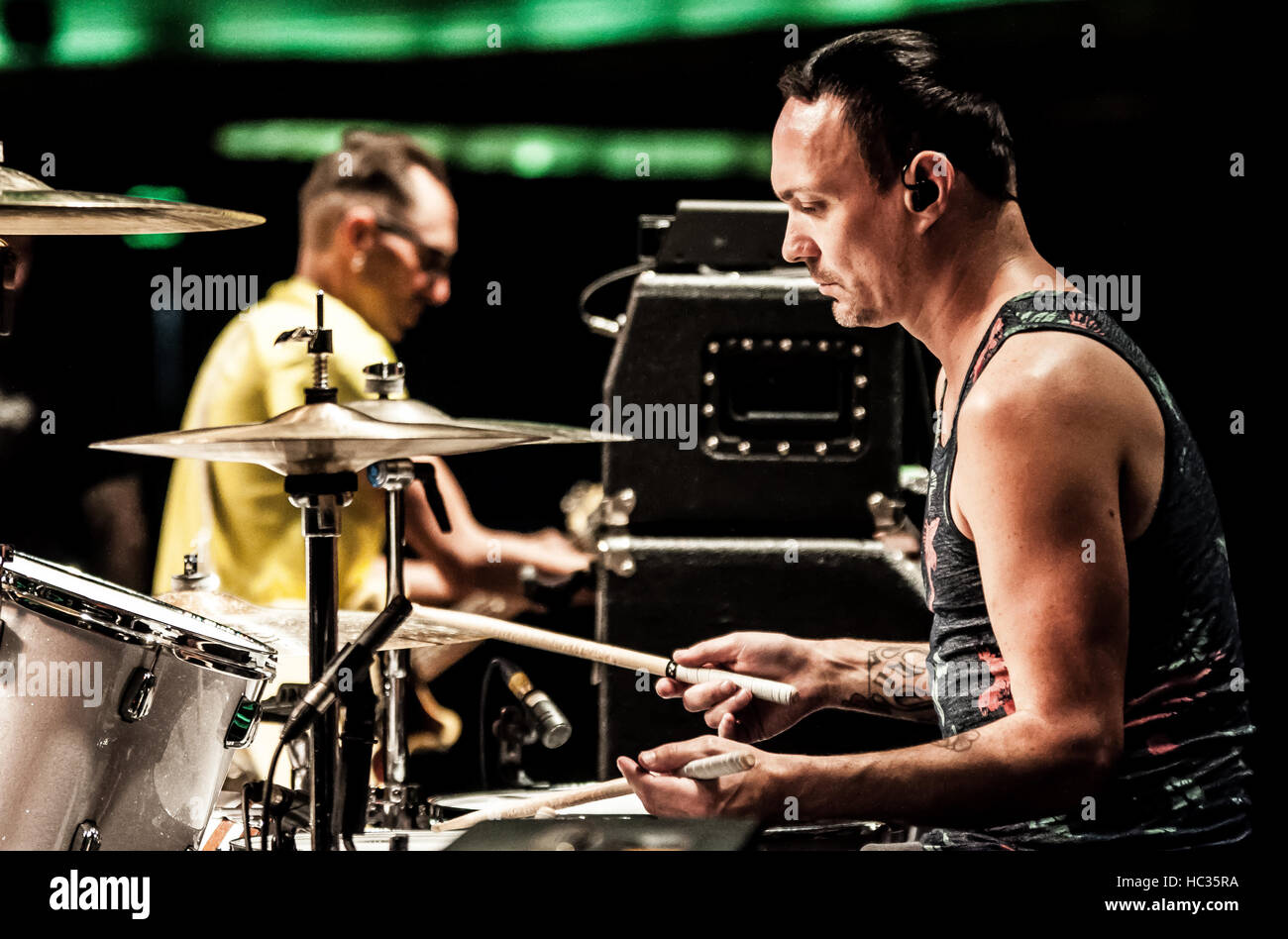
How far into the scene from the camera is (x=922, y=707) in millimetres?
2014

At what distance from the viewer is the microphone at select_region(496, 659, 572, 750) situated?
79.4 inches

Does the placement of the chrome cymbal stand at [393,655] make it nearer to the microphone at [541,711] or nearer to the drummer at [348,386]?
the microphone at [541,711]

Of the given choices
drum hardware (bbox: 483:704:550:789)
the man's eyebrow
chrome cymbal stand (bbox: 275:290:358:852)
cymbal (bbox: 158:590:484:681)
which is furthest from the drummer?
the man's eyebrow

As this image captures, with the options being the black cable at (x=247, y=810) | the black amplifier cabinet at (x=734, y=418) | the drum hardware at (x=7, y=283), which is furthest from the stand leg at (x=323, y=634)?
the black amplifier cabinet at (x=734, y=418)

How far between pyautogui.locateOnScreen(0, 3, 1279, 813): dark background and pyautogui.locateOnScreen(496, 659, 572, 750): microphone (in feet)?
4.14

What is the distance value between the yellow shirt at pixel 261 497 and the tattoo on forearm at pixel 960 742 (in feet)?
6.03

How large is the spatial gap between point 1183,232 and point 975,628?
1544 mm

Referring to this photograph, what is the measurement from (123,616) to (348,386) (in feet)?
4.42

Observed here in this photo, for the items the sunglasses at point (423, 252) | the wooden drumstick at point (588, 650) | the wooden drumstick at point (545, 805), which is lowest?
the wooden drumstick at point (545, 805)

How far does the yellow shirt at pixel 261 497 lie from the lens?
3059 mm

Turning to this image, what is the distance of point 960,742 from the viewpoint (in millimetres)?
1530

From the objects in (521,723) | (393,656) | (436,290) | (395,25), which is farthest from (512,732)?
(395,25)

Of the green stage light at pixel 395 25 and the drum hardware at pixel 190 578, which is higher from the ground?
the green stage light at pixel 395 25

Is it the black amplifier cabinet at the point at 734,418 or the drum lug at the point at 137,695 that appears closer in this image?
the drum lug at the point at 137,695
